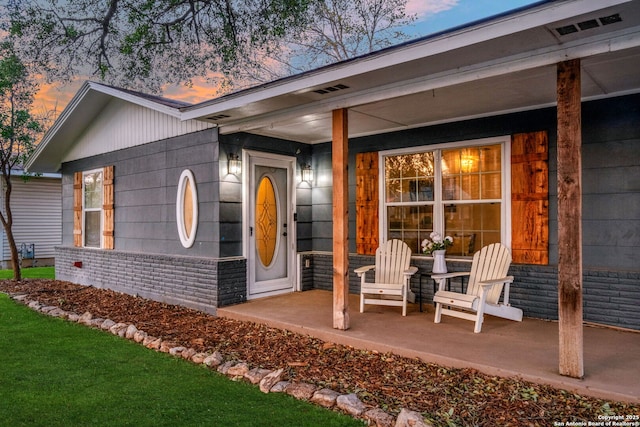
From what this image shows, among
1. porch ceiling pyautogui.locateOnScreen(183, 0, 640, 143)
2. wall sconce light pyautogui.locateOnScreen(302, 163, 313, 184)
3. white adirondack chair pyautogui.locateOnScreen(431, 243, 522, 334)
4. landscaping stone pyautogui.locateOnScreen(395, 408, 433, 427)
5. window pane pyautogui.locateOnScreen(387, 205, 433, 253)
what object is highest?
porch ceiling pyautogui.locateOnScreen(183, 0, 640, 143)

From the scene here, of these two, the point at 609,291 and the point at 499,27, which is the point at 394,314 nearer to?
the point at 609,291

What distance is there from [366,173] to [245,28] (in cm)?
596

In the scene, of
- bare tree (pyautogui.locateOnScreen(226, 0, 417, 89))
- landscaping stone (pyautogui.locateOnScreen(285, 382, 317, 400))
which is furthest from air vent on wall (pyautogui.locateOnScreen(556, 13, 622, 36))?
bare tree (pyautogui.locateOnScreen(226, 0, 417, 89))

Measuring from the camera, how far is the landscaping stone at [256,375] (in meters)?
3.40

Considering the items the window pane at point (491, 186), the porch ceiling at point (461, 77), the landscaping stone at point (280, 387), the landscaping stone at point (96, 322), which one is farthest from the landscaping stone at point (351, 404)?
the landscaping stone at point (96, 322)

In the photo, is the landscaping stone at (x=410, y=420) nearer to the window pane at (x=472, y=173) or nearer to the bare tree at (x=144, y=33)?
the window pane at (x=472, y=173)

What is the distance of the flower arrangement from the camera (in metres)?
5.23

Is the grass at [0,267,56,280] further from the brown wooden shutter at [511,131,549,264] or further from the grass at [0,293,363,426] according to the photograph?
the brown wooden shutter at [511,131,549,264]

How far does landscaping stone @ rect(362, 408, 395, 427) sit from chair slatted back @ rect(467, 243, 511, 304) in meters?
2.24

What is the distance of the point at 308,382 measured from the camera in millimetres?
3301

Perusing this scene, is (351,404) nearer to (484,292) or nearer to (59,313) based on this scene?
(484,292)

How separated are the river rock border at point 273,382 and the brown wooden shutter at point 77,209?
4166mm

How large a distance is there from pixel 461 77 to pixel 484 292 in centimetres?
202

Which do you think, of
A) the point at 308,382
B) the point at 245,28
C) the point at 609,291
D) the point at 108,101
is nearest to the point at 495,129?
the point at 609,291
